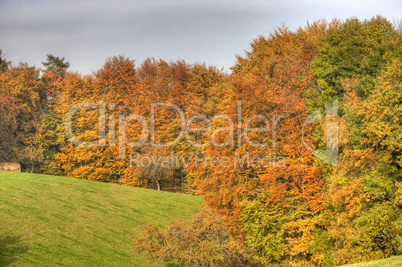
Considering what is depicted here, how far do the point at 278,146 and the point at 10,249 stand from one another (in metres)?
17.4

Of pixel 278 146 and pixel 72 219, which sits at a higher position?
pixel 278 146

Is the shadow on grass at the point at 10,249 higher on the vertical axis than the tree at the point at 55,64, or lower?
lower

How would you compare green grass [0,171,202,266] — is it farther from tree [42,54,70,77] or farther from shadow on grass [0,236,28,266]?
tree [42,54,70,77]

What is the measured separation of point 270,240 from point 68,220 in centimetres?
1332

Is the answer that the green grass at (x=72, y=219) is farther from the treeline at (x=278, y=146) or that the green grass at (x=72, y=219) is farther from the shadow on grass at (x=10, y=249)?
the treeline at (x=278, y=146)

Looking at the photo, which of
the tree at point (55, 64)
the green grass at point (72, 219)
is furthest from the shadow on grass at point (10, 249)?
the tree at point (55, 64)

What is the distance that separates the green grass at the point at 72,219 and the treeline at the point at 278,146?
5.25 m

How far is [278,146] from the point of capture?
91.6ft

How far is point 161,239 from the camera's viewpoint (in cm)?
1955

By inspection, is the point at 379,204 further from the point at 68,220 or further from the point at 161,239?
the point at 68,220

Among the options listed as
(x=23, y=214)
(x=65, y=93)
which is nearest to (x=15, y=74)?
(x=65, y=93)

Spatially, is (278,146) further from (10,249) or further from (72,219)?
(10,249)

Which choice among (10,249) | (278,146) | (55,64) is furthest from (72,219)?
(55,64)

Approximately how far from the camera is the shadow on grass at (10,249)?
20.0 metres
